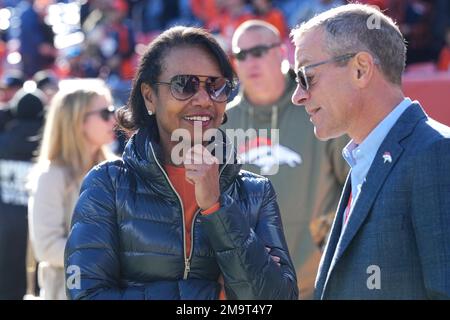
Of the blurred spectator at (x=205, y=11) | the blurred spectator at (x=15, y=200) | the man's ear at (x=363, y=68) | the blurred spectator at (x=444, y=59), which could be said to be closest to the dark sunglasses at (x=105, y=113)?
the blurred spectator at (x=15, y=200)

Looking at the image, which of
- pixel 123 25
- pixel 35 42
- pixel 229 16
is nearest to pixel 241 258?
pixel 229 16

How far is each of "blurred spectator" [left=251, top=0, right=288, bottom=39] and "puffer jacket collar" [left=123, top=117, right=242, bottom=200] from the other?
294 inches

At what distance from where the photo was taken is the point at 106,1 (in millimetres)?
13727

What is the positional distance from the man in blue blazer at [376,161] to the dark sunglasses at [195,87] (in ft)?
0.92

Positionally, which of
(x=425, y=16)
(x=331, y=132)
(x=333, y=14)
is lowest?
(x=331, y=132)

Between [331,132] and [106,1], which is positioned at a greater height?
[106,1]

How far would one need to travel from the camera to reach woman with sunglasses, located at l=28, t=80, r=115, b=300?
5.05 meters

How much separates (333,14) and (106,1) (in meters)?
10.9

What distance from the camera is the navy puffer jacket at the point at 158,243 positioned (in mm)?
3053

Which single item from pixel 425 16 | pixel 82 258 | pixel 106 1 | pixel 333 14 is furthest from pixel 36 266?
pixel 106 1

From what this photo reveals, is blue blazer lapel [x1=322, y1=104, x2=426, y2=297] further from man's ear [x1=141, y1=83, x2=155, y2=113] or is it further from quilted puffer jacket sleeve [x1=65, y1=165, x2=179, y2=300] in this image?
man's ear [x1=141, y1=83, x2=155, y2=113]
